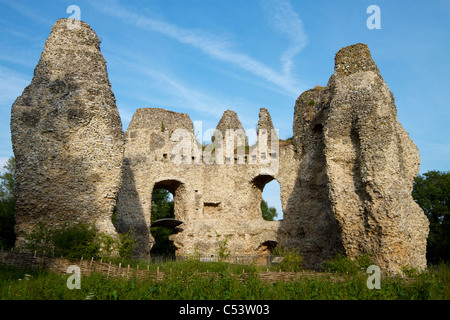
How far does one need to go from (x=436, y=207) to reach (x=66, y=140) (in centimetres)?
2223

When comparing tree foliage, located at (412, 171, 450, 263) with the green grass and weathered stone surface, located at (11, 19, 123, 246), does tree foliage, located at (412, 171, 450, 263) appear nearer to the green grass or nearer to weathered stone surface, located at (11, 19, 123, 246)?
the green grass

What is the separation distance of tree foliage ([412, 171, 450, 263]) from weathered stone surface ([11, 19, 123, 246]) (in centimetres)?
1929

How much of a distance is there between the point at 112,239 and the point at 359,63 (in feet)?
32.7

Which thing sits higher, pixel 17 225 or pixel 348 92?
pixel 348 92

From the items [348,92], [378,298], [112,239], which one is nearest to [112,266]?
[112,239]

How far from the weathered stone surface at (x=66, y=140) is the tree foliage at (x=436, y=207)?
19.3 m

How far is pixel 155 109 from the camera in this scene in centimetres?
1967

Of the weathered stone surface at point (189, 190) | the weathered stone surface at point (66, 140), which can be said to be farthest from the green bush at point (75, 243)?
the weathered stone surface at point (189, 190)

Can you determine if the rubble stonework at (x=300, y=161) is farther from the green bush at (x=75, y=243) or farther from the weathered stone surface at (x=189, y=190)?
the green bush at (x=75, y=243)

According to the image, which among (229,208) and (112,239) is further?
(229,208)

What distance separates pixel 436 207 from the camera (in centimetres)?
2489

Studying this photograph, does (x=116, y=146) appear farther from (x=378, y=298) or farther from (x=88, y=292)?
(x=378, y=298)

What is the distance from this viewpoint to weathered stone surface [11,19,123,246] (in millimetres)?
10828
